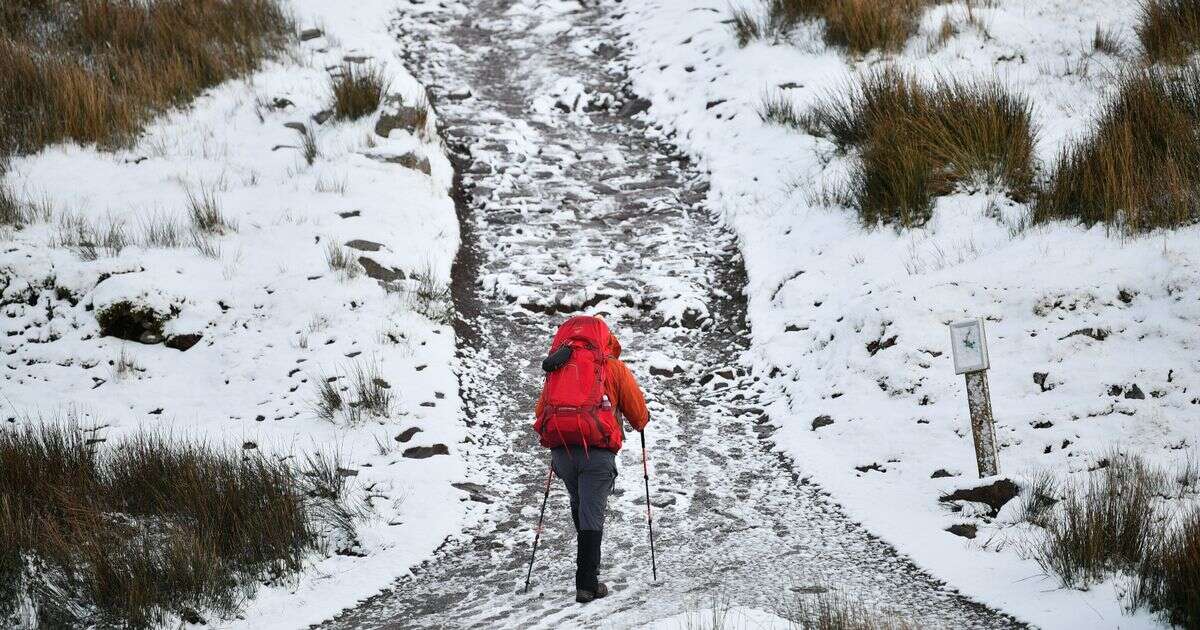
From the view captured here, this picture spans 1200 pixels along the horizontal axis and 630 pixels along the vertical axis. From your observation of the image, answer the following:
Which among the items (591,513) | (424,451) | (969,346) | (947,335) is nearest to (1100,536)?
(969,346)

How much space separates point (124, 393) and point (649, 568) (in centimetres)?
459

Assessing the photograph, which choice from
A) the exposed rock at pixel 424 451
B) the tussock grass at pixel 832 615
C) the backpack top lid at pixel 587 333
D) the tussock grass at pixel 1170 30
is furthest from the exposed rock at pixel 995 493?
the tussock grass at pixel 1170 30

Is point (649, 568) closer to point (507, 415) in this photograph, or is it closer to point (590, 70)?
point (507, 415)

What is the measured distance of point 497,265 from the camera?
363 inches

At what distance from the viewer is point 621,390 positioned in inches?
203

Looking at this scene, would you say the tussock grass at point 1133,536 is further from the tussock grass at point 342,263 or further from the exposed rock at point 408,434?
the tussock grass at point 342,263

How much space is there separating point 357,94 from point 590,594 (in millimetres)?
7489

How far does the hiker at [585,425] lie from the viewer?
16.1ft

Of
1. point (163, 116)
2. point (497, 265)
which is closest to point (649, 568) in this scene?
point (497, 265)

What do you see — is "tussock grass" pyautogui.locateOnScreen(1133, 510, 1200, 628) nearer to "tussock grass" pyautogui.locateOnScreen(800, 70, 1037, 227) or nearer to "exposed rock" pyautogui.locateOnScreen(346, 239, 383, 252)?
"tussock grass" pyautogui.locateOnScreen(800, 70, 1037, 227)

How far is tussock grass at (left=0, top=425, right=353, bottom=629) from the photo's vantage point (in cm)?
478

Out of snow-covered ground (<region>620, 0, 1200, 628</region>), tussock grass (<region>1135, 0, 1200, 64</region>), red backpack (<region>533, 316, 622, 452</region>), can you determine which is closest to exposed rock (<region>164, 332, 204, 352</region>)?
red backpack (<region>533, 316, 622, 452</region>)

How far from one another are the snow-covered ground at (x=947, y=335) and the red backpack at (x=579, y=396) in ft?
6.54

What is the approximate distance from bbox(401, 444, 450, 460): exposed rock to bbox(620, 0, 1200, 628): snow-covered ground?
2.56m
